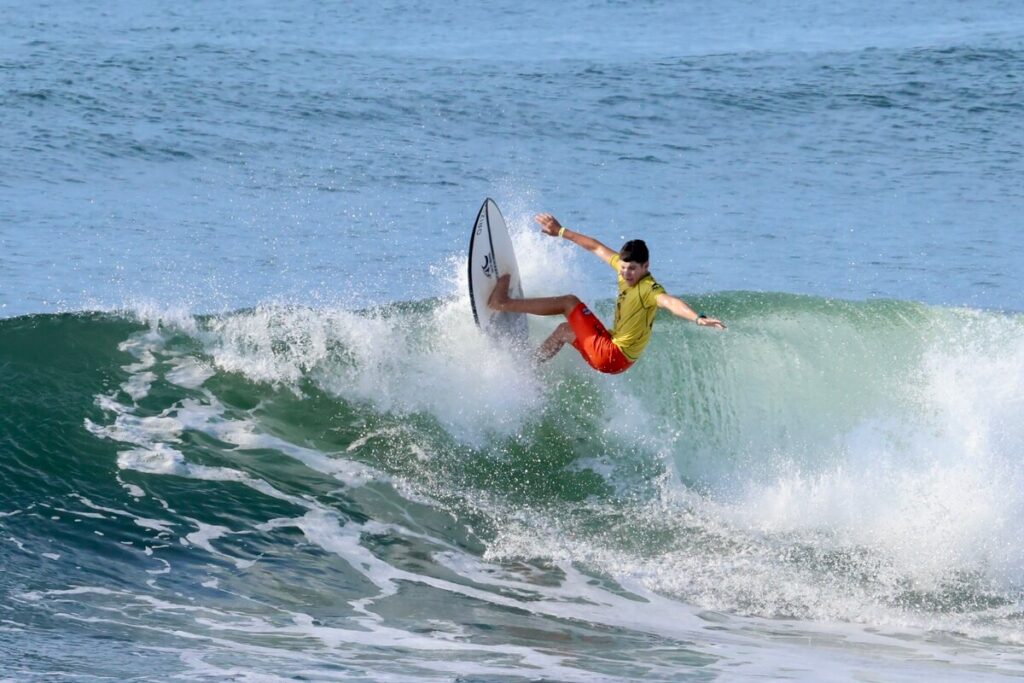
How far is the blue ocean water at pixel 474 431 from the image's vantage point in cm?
664

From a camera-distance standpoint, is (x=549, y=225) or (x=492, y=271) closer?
(x=549, y=225)

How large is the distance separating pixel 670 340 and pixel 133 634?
582 cm

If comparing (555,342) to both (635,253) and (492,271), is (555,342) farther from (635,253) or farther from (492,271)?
(635,253)

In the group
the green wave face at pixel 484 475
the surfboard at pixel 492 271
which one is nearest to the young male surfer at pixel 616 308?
the surfboard at pixel 492 271

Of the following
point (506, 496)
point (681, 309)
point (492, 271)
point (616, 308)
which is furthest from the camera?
point (492, 271)

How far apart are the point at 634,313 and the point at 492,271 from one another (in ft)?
4.46

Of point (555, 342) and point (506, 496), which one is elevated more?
point (555, 342)

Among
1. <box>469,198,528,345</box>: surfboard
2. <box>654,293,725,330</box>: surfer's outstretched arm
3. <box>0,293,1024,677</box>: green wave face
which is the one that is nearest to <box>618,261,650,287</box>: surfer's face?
<box>654,293,725,330</box>: surfer's outstretched arm

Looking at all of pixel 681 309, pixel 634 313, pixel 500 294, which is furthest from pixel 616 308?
pixel 500 294

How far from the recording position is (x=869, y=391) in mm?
10391

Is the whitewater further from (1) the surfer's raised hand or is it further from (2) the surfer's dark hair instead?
(2) the surfer's dark hair

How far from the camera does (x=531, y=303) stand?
8.86m

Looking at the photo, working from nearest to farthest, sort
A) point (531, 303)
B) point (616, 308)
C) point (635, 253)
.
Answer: point (635, 253), point (616, 308), point (531, 303)

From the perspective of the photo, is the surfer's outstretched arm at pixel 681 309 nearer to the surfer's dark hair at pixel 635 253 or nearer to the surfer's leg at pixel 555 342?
the surfer's dark hair at pixel 635 253
